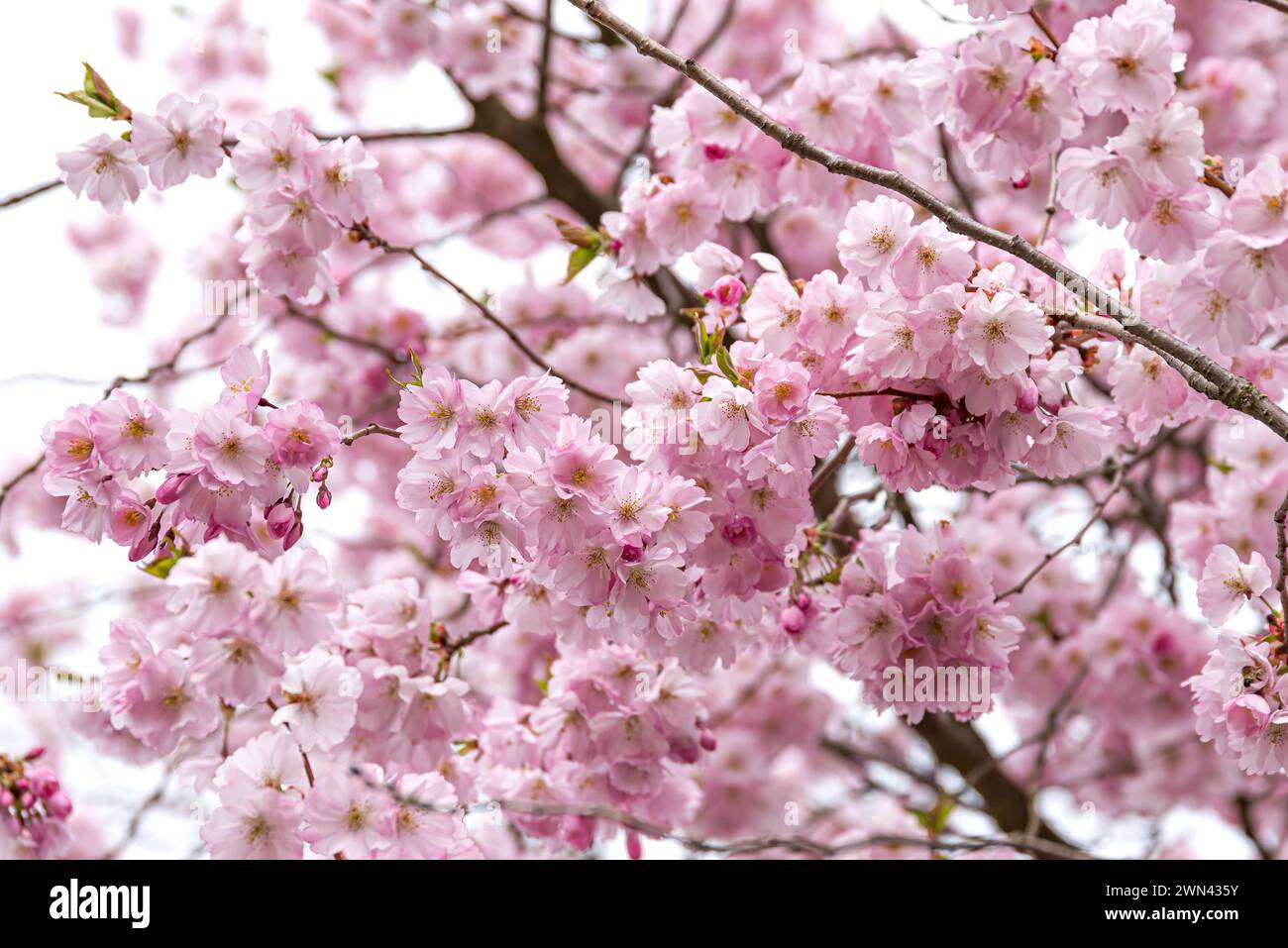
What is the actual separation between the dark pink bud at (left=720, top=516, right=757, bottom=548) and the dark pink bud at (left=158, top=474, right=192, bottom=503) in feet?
2.29

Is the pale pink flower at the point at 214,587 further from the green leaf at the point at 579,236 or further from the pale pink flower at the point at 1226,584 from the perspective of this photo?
the pale pink flower at the point at 1226,584

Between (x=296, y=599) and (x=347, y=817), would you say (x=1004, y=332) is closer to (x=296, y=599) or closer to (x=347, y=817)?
(x=296, y=599)

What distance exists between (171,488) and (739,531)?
730 millimetres

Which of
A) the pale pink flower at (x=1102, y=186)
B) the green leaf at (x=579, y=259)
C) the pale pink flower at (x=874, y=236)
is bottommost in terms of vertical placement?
the pale pink flower at (x=874, y=236)

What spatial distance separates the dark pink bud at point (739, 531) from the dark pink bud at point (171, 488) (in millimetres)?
697

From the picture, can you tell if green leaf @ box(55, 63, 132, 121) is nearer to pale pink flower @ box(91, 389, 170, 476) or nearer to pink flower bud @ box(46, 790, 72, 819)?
pale pink flower @ box(91, 389, 170, 476)

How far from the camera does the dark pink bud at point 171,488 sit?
4.69 feet

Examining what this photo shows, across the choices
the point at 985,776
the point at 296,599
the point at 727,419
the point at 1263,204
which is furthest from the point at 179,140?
the point at 985,776

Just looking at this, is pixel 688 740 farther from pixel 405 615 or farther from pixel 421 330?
pixel 421 330

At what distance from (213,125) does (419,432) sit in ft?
2.28

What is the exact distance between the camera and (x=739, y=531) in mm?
1549

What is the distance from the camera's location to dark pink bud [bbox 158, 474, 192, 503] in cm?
143

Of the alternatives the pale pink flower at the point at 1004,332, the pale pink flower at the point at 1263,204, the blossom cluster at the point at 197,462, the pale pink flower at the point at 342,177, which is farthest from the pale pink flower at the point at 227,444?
the pale pink flower at the point at 1263,204

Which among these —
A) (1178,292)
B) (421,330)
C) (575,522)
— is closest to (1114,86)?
(1178,292)
